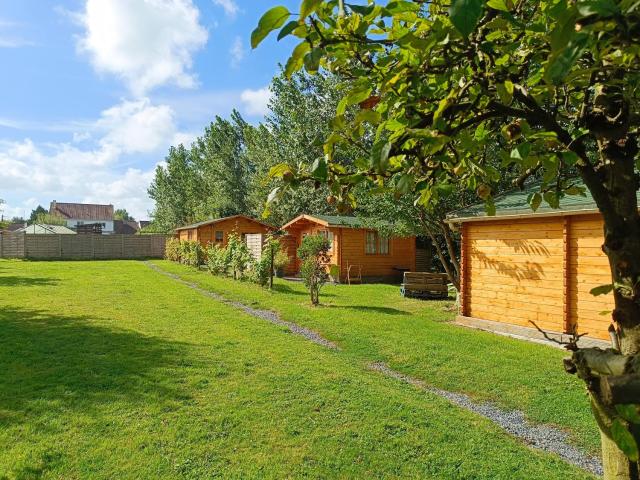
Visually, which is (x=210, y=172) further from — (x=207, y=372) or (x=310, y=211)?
(x=207, y=372)

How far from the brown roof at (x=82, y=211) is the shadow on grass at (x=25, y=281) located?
67.2m

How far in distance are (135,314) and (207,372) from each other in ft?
16.9

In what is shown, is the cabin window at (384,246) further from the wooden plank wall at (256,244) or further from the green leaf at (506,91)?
the green leaf at (506,91)

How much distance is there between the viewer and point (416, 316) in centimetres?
1066

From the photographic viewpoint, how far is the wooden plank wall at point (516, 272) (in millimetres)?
8359

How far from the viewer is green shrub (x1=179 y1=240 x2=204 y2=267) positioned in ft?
81.4

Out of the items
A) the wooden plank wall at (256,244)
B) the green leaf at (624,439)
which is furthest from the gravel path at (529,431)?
the wooden plank wall at (256,244)

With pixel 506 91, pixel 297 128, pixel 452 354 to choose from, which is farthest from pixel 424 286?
pixel 297 128

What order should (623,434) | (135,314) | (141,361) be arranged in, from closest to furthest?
(623,434) → (141,361) → (135,314)

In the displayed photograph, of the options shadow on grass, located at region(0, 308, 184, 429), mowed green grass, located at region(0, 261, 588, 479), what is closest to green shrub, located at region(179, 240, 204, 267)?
mowed green grass, located at region(0, 261, 588, 479)

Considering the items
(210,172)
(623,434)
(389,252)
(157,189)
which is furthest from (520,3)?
(157,189)

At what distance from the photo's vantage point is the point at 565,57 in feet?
2.26

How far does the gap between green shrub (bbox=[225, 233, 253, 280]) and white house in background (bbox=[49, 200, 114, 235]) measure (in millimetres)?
A: 65715

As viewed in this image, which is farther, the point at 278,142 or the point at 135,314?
the point at 278,142
